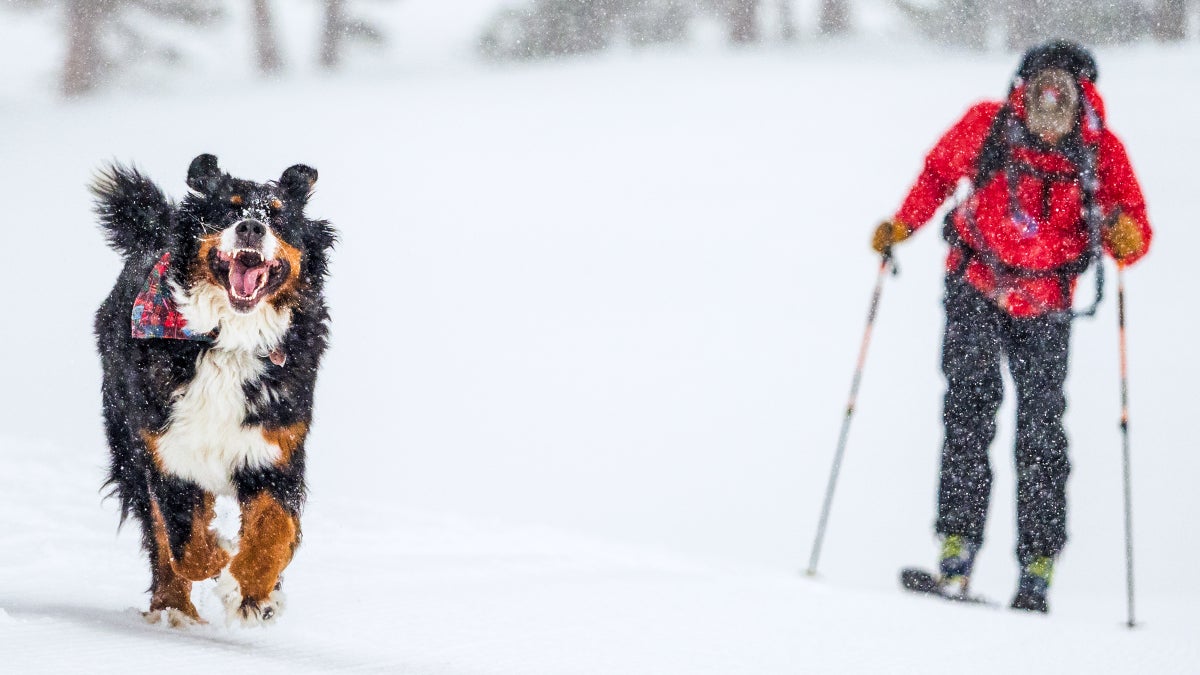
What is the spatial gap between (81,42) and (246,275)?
70.7ft

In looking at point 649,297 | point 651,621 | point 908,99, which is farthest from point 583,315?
point 908,99

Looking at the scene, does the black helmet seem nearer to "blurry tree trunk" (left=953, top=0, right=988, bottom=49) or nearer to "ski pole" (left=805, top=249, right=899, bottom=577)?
"ski pole" (left=805, top=249, right=899, bottom=577)

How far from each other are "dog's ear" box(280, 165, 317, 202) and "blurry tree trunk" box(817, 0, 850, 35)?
896 inches

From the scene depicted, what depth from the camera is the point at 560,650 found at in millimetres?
3191

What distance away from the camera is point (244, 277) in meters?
3.33

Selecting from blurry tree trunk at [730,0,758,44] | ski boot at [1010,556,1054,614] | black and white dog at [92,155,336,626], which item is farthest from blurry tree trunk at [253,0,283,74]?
black and white dog at [92,155,336,626]

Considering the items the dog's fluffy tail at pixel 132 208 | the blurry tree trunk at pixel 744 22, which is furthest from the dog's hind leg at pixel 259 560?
the blurry tree trunk at pixel 744 22

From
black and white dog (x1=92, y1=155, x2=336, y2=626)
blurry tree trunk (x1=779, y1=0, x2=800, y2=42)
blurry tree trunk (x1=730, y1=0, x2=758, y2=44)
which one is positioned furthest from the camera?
blurry tree trunk (x1=779, y1=0, x2=800, y2=42)

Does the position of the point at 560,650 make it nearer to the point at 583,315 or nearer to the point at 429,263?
the point at 583,315

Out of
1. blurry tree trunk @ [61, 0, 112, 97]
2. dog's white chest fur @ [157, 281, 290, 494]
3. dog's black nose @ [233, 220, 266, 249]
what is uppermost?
blurry tree trunk @ [61, 0, 112, 97]

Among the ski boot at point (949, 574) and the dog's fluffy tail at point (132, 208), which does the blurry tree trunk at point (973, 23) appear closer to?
the ski boot at point (949, 574)

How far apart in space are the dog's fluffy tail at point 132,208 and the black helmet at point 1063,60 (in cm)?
308

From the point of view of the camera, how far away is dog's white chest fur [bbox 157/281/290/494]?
3318 millimetres

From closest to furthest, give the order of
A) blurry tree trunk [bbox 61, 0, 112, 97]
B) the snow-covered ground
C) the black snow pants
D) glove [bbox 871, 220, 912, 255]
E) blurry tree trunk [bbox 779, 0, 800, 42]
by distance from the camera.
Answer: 1. the snow-covered ground
2. the black snow pants
3. glove [bbox 871, 220, 912, 255]
4. blurry tree trunk [bbox 61, 0, 112, 97]
5. blurry tree trunk [bbox 779, 0, 800, 42]
